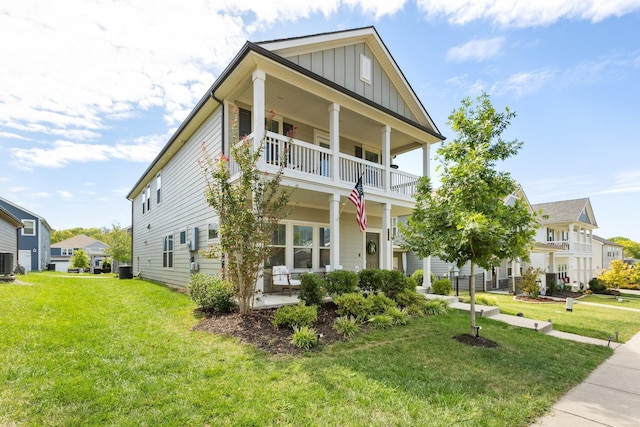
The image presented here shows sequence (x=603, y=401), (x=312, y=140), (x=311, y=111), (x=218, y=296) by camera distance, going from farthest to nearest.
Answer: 1. (x=312, y=140)
2. (x=311, y=111)
3. (x=218, y=296)
4. (x=603, y=401)

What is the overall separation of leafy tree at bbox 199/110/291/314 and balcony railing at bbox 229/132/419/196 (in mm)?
757

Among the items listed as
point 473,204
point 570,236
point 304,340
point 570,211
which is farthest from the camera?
point 570,211

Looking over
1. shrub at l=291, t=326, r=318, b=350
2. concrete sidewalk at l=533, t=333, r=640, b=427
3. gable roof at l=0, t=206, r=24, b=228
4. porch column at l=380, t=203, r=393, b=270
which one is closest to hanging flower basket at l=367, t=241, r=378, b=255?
porch column at l=380, t=203, r=393, b=270

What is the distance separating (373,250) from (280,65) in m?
8.29

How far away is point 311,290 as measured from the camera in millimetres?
7344

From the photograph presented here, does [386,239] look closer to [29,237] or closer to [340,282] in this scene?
[340,282]

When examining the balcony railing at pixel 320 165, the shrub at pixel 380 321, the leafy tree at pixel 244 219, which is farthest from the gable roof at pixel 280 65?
the shrub at pixel 380 321

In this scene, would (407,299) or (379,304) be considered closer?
(379,304)

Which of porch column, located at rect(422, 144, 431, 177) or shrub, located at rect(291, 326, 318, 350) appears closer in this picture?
shrub, located at rect(291, 326, 318, 350)

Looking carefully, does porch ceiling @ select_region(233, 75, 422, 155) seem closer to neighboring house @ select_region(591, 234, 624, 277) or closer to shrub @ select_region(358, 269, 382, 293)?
shrub @ select_region(358, 269, 382, 293)

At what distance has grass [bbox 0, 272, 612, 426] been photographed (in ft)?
10.1

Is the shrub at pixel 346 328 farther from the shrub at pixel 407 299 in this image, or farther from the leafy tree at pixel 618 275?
the leafy tree at pixel 618 275

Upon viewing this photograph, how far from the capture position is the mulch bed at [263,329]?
17.0 feet

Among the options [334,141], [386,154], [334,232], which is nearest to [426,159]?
[386,154]
